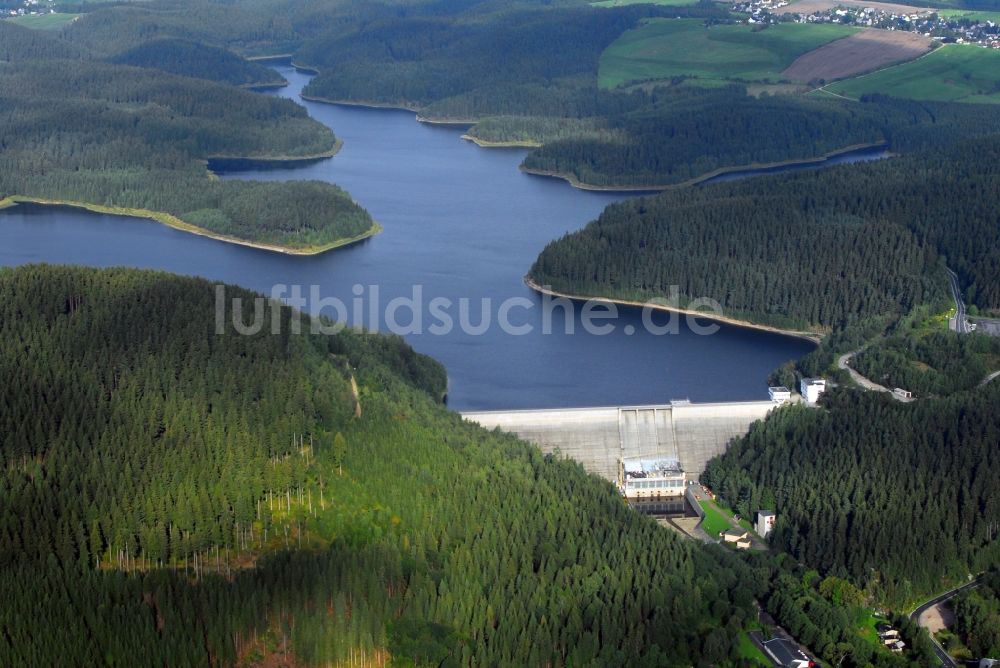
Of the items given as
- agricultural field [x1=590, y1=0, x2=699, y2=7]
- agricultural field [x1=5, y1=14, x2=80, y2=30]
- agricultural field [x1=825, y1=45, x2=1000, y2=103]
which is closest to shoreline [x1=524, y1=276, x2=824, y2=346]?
agricultural field [x1=825, y1=45, x2=1000, y2=103]

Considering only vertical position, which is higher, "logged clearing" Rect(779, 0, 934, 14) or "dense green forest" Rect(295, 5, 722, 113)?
"logged clearing" Rect(779, 0, 934, 14)

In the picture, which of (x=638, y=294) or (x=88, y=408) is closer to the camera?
(x=88, y=408)

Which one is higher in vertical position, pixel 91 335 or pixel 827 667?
pixel 91 335

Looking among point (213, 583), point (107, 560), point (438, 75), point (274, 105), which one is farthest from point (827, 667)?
point (438, 75)

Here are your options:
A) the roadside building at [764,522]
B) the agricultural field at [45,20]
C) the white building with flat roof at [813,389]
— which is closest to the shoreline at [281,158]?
the white building with flat roof at [813,389]

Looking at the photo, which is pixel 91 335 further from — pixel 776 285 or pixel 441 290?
pixel 776 285

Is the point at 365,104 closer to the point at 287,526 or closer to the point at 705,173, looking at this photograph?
the point at 705,173

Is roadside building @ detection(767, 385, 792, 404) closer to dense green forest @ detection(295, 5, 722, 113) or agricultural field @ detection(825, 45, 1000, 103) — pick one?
dense green forest @ detection(295, 5, 722, 113)
